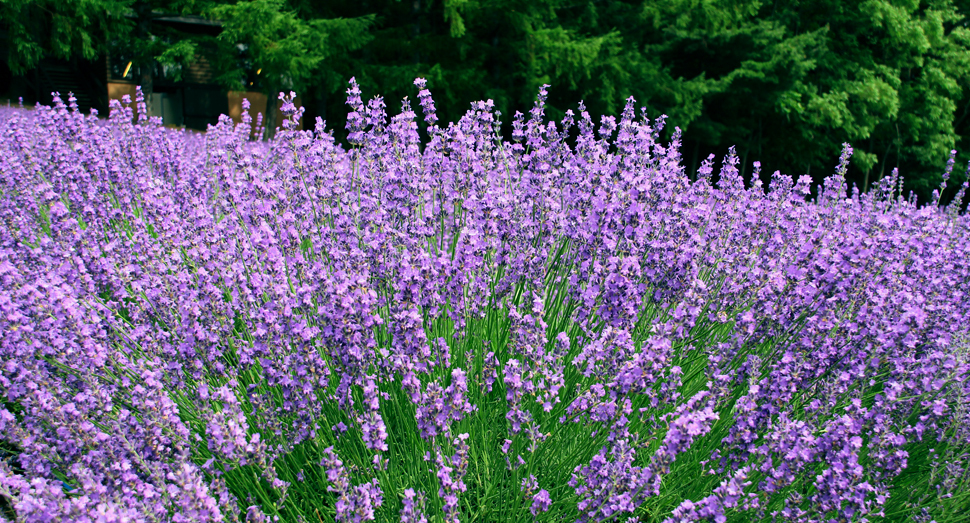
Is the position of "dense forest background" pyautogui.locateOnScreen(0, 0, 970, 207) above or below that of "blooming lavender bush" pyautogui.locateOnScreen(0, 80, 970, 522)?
above

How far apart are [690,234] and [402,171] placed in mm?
1220

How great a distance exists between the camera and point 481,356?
2.38 metres

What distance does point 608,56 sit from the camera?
1362 cm

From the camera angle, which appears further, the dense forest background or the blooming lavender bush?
the dense forest background

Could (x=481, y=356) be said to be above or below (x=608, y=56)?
below

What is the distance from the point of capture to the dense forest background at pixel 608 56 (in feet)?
39.7

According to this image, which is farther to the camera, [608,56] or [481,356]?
[608,56]

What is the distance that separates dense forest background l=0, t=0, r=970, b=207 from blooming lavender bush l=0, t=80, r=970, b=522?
943 centimetres

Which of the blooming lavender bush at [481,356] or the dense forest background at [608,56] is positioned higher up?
the dense forest background at [608,56]

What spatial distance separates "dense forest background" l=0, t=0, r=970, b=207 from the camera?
12.1 m

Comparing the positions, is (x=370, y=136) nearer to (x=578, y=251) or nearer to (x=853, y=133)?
(x=578, y=251)

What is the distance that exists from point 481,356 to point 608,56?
41.4 ft

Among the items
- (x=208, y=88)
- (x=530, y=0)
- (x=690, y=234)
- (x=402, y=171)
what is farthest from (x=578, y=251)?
(x=208, y=88)

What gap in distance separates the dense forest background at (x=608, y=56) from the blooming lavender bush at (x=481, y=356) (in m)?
9.43
